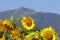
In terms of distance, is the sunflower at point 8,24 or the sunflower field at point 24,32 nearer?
the sunflower field at point 24,32

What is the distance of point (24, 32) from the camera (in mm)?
1607

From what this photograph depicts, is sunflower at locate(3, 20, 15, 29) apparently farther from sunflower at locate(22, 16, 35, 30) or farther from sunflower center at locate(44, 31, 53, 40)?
sunflower center at locate(44, 31, 53, 40)

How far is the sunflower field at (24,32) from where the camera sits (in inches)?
58.0

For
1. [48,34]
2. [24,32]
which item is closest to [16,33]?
[24,32]

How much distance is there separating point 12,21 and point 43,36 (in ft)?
0.81

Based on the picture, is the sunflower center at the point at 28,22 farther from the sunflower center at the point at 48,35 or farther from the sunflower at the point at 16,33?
the sunflower center at the point at 48,35

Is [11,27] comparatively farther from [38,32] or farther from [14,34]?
[38,32]

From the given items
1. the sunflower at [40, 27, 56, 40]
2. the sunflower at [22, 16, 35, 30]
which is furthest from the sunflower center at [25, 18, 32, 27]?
the sunflower at [40, 27, 56, 40]

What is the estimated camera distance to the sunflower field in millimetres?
1473

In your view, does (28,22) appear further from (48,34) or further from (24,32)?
(48,34)

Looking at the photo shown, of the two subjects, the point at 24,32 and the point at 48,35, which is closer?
the point at 48,35

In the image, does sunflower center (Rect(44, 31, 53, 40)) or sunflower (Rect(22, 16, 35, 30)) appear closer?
sunflower center (Rect(44, 31, 53, 40))

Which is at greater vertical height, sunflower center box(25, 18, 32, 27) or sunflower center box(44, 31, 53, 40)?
sunflower center box(25, 18, 32, 27)

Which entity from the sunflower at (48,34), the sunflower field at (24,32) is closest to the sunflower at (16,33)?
the sunflower field at (24,32)
